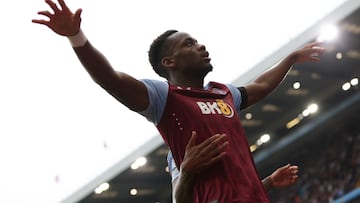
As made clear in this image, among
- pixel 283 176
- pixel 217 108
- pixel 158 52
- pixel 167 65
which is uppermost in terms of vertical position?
pixel 158 52

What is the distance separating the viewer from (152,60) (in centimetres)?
326

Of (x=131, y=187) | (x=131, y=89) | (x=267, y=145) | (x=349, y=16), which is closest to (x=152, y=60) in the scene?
(x=131, y=89)

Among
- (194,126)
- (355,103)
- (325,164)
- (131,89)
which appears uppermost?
(355,103)

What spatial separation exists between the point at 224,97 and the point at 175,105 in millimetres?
404

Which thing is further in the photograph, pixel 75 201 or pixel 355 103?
pixel 355 103

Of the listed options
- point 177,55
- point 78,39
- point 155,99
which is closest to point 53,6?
point 78,39

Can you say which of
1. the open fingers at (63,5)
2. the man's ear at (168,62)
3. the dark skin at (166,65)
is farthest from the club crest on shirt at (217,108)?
the open fingers at (63,5)

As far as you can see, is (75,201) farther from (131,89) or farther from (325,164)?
(131,89)

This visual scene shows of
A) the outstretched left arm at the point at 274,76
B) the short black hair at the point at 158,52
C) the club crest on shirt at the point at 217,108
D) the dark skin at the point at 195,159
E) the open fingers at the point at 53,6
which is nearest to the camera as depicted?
the open fingers at the point at 53,6

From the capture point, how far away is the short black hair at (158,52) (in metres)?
3.20

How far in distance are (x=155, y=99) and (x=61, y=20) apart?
583mm

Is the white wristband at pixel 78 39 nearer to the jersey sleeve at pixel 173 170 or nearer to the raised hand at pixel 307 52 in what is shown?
the jersey sleeve at pixel 173 170

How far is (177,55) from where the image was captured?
308cm

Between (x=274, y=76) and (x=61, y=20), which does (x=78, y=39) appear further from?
(x=274, y=76)
